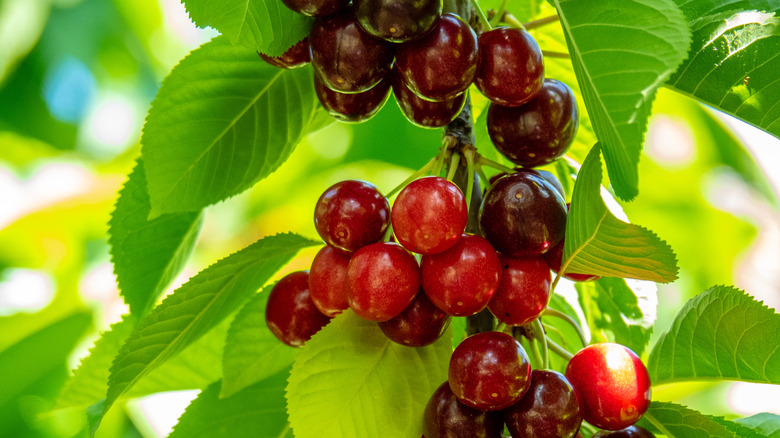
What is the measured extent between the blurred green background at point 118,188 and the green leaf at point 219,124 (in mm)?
645

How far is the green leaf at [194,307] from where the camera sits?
947mm

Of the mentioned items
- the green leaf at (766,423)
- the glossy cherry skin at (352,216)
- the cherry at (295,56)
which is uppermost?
the cherry at (295,56)

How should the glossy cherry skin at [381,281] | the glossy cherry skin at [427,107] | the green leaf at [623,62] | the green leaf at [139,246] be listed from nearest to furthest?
A: the green leaf at [623,62] < the glossy cherry skin at [381,281] < the glossy cherry skin at [427,107] < the green leaf at [139,246]

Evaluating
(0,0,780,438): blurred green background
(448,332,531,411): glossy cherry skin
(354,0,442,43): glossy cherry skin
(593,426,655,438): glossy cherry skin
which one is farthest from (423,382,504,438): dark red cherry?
(0,0,780,438): blurred green background

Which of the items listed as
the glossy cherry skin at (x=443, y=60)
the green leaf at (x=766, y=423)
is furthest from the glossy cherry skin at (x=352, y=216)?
the green leaf at (x=766, y=423)

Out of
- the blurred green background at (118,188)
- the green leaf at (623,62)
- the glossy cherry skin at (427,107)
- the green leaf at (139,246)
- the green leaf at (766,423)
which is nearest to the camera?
the green leaf at (623,62)

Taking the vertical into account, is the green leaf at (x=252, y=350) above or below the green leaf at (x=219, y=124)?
below

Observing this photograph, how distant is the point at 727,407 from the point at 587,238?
1.35 meters

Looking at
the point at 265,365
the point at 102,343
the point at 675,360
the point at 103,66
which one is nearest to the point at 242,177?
the point at 265,365

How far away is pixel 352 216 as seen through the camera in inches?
33.8

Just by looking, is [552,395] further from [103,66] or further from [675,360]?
[103,66]

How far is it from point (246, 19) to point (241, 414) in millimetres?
592

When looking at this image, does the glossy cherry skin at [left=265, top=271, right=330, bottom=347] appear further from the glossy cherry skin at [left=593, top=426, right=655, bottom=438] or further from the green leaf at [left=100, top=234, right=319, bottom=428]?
the glossy cherry skin at [left=593, top=426, right=655, bottom=438]

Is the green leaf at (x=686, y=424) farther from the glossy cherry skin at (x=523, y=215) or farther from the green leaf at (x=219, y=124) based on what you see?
the green leaf at (x=219, y=124)
